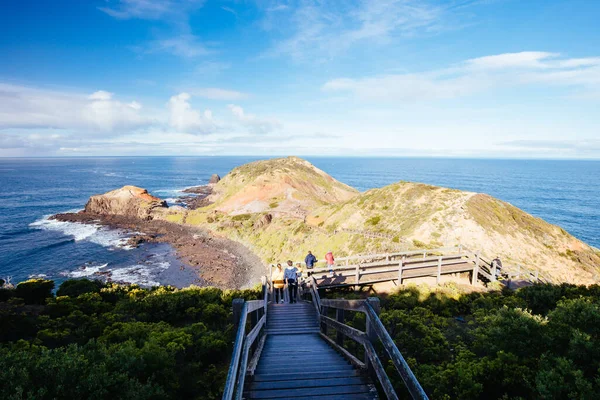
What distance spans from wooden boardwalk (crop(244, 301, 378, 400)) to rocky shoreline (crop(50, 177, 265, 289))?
27.8 meters

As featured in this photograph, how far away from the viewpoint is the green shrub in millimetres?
13281

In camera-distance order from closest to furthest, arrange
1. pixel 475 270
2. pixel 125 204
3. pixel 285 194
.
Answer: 1. pixel 475 270
2. pixel 285 194
3. pixel 125 204

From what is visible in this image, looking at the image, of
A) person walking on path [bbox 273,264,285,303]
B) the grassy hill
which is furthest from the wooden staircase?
the grassy hill

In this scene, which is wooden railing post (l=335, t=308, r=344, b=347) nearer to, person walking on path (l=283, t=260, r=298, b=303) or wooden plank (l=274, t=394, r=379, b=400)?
wooden plank (l=274, t=394, r=379, b=400)

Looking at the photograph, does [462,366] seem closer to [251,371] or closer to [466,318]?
[251,371]

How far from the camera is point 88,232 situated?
53.0 metres

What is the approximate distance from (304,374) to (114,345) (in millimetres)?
4155

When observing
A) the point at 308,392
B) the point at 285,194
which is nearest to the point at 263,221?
the point at 285,194

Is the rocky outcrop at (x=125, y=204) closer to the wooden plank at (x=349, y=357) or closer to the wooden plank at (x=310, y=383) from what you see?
the wooden plank at (x=349, y=357)

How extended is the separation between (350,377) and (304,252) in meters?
31.5

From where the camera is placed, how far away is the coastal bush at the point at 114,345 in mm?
4180

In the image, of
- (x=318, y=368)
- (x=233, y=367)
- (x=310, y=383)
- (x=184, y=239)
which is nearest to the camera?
(x=233, y=367)

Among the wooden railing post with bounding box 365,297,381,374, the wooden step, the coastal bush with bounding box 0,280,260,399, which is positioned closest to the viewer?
the coastal bush with bounding box 0,280,260,399

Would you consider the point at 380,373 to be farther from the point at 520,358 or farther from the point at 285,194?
the point at 285,194
